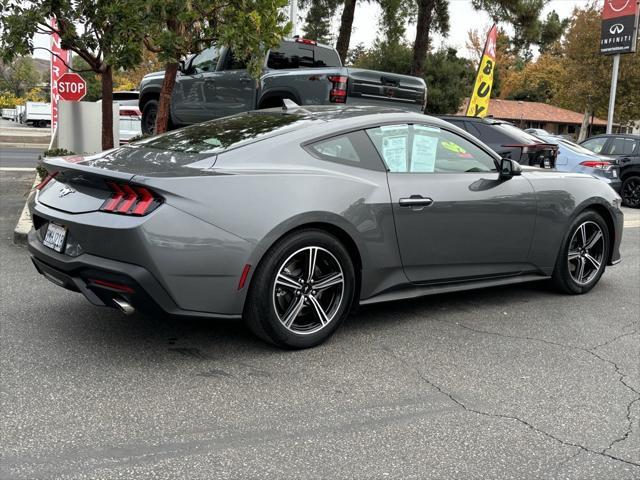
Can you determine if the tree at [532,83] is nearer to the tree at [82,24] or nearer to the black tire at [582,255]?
the tree at [82,24]

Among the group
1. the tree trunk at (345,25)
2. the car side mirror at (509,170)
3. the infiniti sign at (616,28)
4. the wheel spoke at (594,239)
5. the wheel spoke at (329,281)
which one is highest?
the infiniti sign at (616,28)

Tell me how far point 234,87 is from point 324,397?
292 inches

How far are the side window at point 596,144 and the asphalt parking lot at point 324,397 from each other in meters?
11.5

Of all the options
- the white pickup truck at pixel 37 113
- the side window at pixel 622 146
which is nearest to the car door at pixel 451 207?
the side window at pixel 622 146

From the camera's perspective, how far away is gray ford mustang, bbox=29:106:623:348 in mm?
3521

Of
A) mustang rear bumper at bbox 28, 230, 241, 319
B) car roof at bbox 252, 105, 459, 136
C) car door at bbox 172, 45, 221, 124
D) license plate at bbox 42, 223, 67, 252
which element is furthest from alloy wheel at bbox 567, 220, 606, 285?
car door at bbox 172, 45, 221, 124

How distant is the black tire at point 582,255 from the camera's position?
220 inches

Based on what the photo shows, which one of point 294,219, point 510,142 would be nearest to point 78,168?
point 294,219

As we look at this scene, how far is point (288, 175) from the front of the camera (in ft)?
12.9

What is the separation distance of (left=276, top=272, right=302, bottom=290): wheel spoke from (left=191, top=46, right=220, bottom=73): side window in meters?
7.29

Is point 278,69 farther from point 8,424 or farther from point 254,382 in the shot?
point 8,424

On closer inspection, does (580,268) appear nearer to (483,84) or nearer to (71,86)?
(71,86)

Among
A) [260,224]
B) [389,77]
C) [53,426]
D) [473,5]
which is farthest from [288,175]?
[473,5]

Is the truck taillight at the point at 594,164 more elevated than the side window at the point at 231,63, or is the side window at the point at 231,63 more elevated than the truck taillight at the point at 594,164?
the side window at the point at 231,63
